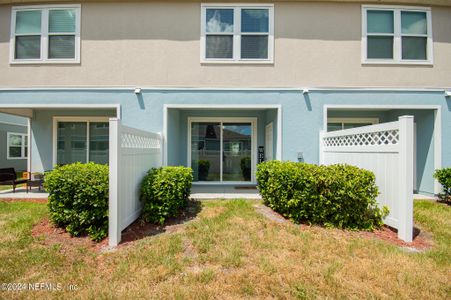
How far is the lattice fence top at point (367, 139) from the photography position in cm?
510

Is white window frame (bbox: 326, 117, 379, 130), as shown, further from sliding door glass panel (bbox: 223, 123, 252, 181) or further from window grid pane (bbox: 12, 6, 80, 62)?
window grid pane (bbox: 12, 6, 80, 62)

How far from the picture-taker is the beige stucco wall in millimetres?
8039

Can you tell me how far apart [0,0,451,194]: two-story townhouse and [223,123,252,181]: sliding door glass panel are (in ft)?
7.44

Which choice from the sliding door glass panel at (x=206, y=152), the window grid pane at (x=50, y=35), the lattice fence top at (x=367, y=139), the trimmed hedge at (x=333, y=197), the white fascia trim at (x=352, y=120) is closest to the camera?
the lattice fence top at (x=367, y=139)

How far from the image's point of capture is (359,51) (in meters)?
8.09

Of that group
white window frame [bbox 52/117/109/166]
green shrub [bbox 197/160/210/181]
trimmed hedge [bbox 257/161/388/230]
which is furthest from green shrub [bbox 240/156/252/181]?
white window frame [bbox 52/117/109/166]

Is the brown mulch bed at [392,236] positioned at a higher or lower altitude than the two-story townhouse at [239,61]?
lower

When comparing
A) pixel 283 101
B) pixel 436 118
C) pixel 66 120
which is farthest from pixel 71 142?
pixel 436 118

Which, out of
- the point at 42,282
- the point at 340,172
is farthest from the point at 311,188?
the point at 42,282

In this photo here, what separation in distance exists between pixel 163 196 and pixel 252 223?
2.04m

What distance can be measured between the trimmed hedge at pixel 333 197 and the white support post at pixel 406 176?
52cm

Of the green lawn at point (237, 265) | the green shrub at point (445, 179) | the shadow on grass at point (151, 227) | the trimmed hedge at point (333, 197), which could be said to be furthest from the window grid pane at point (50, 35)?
the green shrub at point (445, 179)

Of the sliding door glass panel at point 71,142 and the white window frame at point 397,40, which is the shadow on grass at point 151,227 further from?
the white window frame at point 397,40

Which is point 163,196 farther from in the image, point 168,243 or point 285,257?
point 285,257
